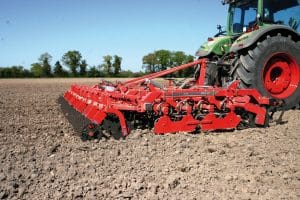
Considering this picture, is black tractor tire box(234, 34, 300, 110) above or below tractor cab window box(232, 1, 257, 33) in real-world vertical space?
below

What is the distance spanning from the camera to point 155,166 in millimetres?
3318

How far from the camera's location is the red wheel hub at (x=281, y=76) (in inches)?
229

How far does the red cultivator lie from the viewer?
14.7 feet

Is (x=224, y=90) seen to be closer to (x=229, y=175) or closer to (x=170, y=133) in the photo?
(x=170, y=133)

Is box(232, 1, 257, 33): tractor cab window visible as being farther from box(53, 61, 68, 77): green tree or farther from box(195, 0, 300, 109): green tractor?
box(53, 61, 68, 77): green tree

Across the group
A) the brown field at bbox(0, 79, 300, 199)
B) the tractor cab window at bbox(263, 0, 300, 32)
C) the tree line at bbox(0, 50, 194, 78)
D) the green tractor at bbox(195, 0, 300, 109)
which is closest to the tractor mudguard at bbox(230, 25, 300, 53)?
the green tractor at bbox(195, 0, 300, 109)

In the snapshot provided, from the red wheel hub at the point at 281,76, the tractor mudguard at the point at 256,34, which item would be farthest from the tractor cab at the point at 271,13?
the red wheel hub at the point at 281,76

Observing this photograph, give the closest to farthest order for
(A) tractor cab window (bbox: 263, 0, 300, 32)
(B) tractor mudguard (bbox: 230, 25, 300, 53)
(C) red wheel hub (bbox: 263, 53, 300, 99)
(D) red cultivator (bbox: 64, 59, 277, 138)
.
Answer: (D) red cultivator (bbox: 64, 59, 277, 138)
(B) tractor mudguard (bbox: 230, 25, 300, 53)
(C) red wheel hub (bbox: 263, 53, 300, 99)
(A) tractor cab window (bbox: 263, 0, 300, 32)

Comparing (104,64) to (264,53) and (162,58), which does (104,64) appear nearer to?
(162,58)

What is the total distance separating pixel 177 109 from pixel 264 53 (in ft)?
6.02

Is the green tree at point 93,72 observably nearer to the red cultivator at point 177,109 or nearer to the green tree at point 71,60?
the green tree at point 71,60

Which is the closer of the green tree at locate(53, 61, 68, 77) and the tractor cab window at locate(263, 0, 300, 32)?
the tractor cab window at locate(263, 0, 300, 32)

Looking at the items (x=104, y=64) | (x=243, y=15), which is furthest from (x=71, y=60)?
(x=243, y=15)

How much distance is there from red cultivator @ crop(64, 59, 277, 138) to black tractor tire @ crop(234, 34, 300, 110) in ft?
1.41
